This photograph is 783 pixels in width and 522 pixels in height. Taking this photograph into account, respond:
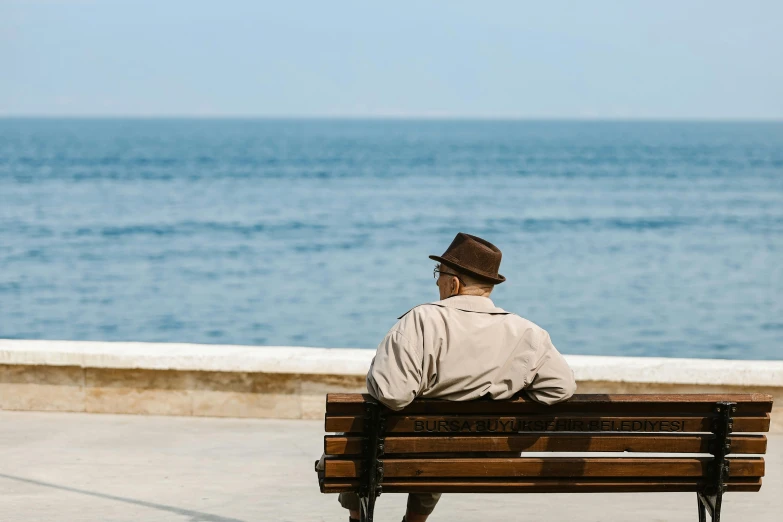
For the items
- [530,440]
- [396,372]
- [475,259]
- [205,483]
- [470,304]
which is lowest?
[205,483]

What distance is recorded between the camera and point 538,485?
13.0ft

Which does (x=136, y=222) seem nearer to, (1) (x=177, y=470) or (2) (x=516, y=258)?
(2) (x=516, y=258)

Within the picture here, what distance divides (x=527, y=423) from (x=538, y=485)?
0.78 ft

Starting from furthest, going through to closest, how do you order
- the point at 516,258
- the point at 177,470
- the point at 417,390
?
the point at 516,258 → the point at 177,470 → the point at 417,390

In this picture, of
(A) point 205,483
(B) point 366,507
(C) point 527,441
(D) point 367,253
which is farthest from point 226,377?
(D) point 367,253

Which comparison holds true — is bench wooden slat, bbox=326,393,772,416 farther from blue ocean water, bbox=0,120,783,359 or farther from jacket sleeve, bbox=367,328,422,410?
blue ocean water, bbox=0,120,783,359

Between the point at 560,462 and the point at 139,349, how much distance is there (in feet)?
11.7

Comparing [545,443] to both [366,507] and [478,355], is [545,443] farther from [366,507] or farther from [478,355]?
[366,507]

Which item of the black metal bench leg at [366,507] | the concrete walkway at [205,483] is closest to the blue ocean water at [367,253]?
the concrete walkway at [205,483]

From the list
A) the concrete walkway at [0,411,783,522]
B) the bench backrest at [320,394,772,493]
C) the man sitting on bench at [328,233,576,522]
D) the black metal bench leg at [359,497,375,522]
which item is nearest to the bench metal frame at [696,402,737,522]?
the bench backrest at [320,394,772,493]

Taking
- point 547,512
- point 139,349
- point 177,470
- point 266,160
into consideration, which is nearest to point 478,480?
point 547,512

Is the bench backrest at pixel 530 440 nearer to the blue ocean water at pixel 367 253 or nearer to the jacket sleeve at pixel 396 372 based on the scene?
the jacket sleeve at pixel 396 372

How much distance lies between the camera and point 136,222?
154 feet

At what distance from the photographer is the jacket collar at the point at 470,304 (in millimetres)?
3924
